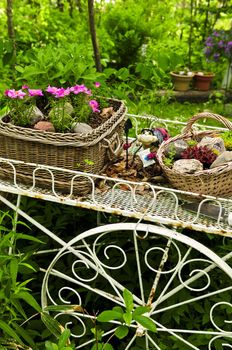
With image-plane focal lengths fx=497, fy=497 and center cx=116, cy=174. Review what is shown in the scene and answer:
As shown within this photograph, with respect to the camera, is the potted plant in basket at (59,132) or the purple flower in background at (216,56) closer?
the potted plant in basket at (59,132)

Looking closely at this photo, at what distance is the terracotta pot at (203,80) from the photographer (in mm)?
5871

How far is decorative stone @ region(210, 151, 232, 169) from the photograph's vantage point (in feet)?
5.76

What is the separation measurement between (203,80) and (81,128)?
429cm

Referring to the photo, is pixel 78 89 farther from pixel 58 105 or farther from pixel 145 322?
pixel 145 322

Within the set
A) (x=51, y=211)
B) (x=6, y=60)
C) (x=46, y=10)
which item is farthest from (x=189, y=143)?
(x=46, y=10)

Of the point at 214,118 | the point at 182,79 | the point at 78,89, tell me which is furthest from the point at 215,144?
the point at 182,79

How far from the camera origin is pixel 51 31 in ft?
20.4

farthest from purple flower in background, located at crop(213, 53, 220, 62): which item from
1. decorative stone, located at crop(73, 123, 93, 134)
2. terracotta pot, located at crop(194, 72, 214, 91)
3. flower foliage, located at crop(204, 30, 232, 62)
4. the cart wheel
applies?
decorative stone, located at crop(73, 123, 93, 134)

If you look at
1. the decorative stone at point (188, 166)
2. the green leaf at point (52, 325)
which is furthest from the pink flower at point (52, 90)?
the green leaf at point (52, 325)

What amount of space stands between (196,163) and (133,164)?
36 cm

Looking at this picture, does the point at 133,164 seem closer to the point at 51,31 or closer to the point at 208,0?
the point at 51,31

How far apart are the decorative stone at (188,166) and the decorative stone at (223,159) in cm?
5

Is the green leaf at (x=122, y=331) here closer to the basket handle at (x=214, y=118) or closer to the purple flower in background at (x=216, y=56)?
the basket handle at (x=214, y=118)

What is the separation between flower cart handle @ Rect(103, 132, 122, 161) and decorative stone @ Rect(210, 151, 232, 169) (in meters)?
0.41
